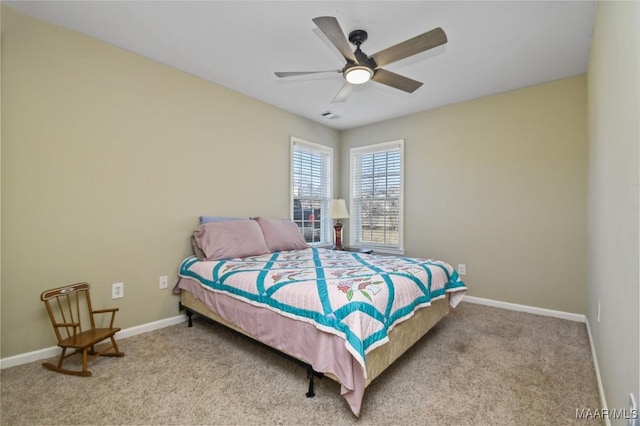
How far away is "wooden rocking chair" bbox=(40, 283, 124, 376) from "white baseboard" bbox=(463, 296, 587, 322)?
3.82 meters

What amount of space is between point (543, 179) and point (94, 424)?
4.35m

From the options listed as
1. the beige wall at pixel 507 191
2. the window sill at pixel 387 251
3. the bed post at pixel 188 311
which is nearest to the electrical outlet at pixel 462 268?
the beige wall at pixel 507 191

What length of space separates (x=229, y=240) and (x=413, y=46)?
2.35 m

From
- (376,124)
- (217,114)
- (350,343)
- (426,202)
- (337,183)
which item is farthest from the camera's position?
(337,183)

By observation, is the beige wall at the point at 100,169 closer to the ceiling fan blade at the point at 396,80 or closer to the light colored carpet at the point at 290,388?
the light colored carpet at the point at 290,388

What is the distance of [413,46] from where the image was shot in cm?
196

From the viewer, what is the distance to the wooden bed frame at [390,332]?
171 centimetres

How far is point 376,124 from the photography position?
457 cm

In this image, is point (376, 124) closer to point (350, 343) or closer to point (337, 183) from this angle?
point (337, 183)

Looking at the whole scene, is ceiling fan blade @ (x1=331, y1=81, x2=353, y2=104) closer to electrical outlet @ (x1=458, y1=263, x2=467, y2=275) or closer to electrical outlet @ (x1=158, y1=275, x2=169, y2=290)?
electrical outlet @ (x1=158, y1=275, x2=169, y2=290)

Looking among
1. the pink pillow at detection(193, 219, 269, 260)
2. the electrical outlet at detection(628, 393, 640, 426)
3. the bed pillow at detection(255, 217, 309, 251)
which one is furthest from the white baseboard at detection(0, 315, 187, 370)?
the electrical outlet at detection(628, 393, 640, 426)

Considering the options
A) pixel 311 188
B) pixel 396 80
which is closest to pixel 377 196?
pixel 311 188

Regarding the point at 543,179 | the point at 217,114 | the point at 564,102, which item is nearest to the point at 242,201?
the point at 217,114

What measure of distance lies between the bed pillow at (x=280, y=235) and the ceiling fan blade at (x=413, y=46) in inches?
83.4
